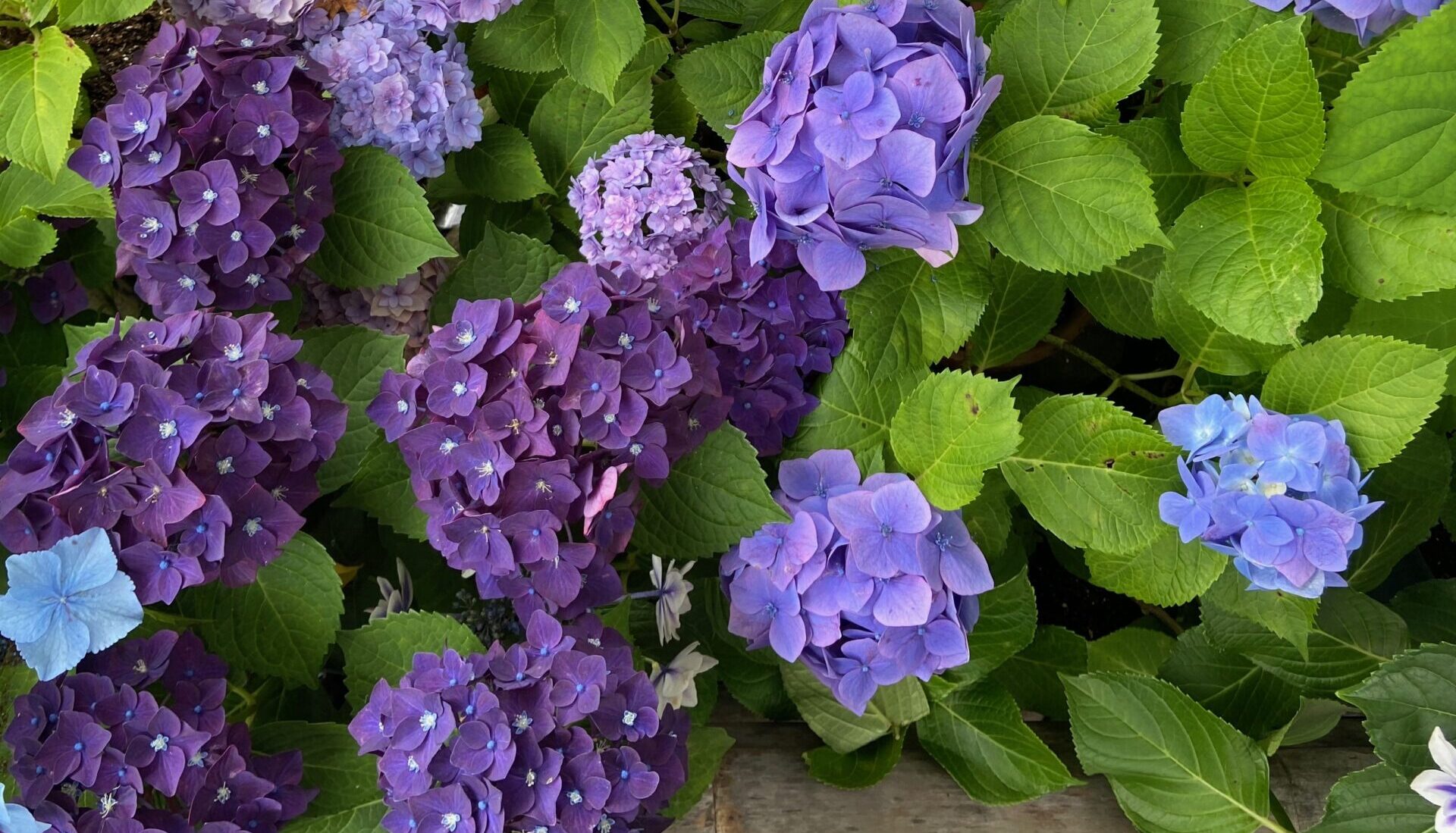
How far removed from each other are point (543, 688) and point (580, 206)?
46 cm

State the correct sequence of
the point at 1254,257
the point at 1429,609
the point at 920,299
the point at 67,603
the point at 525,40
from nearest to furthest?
1. the point at 67,603
2. the point at 1254,257
3. the point at 920,299
4. the point at 525,40
5. the point at 1429,609

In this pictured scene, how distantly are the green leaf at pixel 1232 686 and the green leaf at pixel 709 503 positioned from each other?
0.55m

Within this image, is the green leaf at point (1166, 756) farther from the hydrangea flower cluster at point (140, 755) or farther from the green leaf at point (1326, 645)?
the hydrangea flower cluster at point (140, 755)

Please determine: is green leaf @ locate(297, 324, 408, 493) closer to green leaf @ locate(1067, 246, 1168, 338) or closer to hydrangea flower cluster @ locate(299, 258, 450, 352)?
hydrangea flower cluster @ locate(299, 258, 450, 352)

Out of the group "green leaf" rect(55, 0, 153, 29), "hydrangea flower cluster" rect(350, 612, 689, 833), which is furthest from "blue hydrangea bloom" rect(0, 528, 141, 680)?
"green leaf" rect(55, 0, 153, 29)

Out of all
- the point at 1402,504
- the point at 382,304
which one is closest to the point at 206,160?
the point at 382,304

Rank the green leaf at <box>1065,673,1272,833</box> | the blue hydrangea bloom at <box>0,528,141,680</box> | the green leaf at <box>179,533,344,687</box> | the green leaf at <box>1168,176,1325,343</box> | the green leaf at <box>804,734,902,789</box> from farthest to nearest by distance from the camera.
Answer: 1. the green leaf at <box>804,734,902,789</box>
2. the green leaf at <box>1065,673,1272,833</box>
3. the green leaf at <box>179,533,344,687</box>
4. the green leaf at <box>1168,176,1325,343</box>
5. the blue hydrangea bloom at <box>0,528,141,680</box>

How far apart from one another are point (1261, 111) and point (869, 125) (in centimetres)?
33

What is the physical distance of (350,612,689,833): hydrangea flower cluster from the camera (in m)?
0.79

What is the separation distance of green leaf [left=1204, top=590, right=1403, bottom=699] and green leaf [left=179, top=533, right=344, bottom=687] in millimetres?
862

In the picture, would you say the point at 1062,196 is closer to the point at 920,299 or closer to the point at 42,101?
the point at 920,299

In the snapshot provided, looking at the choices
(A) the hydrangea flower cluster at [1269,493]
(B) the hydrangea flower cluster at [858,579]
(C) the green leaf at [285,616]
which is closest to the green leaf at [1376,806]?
(A) the hydrangea flower cluster at [1269,493]

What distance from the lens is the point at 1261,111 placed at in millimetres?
871

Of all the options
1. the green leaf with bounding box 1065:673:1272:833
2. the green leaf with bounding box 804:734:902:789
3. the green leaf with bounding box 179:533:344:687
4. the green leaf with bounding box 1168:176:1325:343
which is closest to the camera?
the green leaf with bounding box 1168:176:1325:343
